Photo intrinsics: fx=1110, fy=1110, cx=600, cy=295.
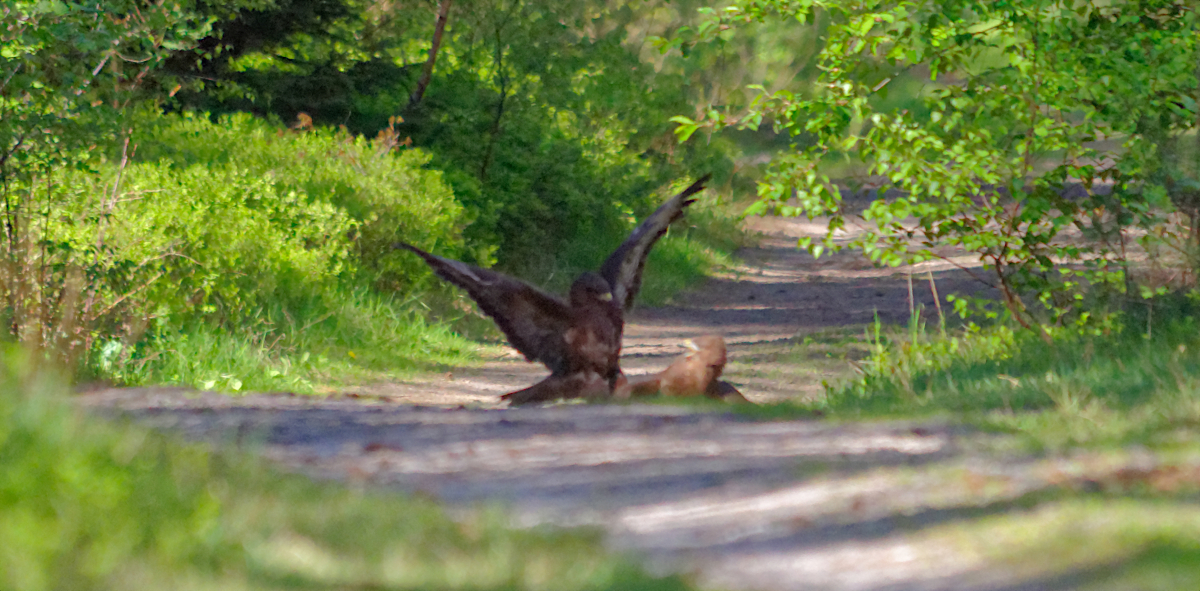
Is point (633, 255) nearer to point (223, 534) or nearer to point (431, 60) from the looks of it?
point (223, 534)

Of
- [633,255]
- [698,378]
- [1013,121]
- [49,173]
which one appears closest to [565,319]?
[633,255]

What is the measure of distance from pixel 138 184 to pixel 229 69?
5779 millimetres

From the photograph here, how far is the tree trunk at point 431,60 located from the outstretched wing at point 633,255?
24.6 feet

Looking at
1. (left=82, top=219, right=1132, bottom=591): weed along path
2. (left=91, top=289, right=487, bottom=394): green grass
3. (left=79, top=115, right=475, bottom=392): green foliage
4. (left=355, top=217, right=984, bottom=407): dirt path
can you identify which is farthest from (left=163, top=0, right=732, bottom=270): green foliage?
(left=82, top=219, right=1132, bottom=591): weed along path

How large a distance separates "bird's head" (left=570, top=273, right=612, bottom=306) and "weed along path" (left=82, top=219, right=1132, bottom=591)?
4.08 feet

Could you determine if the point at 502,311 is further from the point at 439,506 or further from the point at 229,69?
the point at 229,69

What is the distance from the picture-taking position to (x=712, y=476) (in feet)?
11.7

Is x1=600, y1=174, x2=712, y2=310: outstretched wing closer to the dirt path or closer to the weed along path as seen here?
the dirt path

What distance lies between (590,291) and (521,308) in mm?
463

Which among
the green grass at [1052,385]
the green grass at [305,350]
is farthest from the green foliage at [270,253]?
the green grass at [1052,385]

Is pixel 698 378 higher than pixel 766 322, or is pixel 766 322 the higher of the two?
pixel 698 378

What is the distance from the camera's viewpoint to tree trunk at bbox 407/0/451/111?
13602 millimetres

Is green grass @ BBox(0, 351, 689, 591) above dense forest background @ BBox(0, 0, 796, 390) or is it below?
below

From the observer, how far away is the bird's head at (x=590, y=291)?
6.49m
